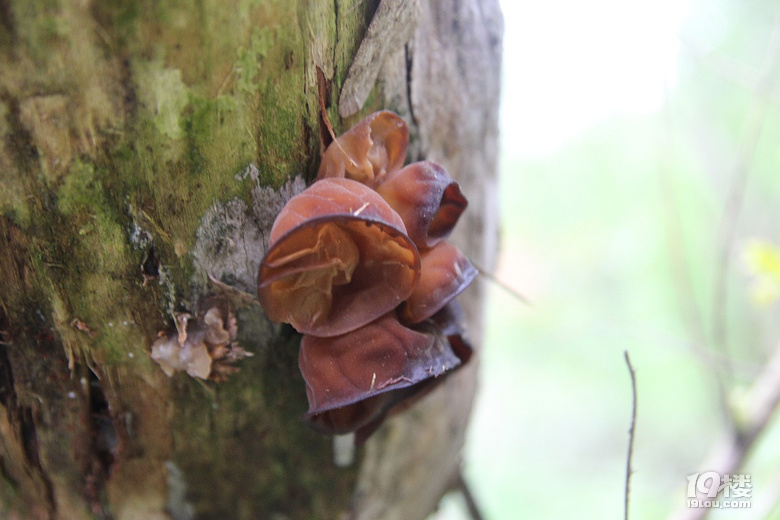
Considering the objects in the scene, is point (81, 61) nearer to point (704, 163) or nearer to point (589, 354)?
point (704, 163)

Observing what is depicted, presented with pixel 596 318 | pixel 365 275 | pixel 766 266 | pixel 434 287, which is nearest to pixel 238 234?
pixel 365 275

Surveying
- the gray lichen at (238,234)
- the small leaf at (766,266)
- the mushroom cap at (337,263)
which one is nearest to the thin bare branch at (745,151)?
the small leaf at (766,266)

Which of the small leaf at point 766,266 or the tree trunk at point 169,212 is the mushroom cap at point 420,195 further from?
the small leaf at point 766,266

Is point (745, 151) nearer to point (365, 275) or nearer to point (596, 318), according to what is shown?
point (365, 275)

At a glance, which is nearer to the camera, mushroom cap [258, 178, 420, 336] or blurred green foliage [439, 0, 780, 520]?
mushroom cap [258, 178, 420, 336]

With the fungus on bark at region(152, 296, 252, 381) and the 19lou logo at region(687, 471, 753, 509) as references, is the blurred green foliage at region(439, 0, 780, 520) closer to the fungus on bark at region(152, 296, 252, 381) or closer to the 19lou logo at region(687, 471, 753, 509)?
the 19lou logo at region(687, 471, 753, 509)

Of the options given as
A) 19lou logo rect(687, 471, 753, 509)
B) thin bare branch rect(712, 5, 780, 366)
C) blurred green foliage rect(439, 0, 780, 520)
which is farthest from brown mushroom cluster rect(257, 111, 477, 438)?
blurred green foliage rect(439, 0, 780, 520)

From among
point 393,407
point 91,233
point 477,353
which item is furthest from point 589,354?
point 91,233

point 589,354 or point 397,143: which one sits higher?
point 397,143
